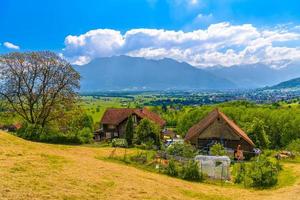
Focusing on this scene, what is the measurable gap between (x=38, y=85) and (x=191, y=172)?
30750 millimetres

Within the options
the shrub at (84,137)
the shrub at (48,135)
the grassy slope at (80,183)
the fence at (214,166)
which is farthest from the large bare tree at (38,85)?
the fence at (214,166)

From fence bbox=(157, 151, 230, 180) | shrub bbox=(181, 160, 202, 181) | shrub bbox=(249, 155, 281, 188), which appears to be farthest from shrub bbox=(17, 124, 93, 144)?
shrub bbox=(249, 155, 281, 188)

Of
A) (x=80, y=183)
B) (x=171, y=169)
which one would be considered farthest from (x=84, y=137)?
(x=80, y=183)

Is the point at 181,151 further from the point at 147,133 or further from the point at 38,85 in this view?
the point at 38,85

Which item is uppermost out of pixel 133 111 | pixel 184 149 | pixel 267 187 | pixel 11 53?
pixel 11 53

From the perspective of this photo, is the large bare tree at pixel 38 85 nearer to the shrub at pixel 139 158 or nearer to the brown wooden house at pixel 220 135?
the shrub at pixel 139 158

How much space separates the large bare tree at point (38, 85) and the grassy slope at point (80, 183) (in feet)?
66.6

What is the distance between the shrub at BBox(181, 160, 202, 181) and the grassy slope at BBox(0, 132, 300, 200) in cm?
169

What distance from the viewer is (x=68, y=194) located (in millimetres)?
21750

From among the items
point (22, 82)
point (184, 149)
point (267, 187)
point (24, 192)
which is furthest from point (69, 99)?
point (24, 192)

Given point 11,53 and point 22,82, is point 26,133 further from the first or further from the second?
point 11,53

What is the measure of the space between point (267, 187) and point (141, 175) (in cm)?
1262

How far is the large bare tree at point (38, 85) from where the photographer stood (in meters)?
54.0

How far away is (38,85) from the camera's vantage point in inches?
2203
